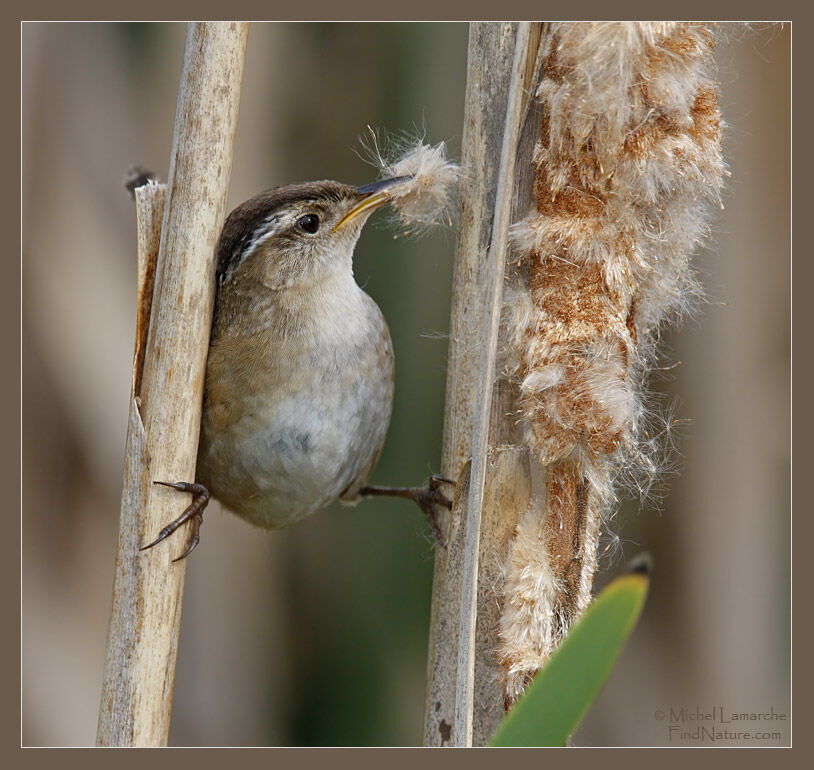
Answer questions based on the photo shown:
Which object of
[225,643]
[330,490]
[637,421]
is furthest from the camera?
[225,643]

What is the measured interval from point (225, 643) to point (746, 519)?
1.63 meters

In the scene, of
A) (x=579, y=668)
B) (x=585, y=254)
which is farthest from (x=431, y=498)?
(x=579, y=668)

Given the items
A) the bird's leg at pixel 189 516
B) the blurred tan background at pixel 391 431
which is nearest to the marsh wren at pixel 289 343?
the bird's leg at pixel 189 516

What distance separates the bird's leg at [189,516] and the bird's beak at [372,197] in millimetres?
707

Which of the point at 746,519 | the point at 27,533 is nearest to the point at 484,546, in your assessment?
the point at 746,519

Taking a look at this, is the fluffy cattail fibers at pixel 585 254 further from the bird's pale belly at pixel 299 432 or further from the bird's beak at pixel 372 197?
the bird's pale belly at pixel 299 432

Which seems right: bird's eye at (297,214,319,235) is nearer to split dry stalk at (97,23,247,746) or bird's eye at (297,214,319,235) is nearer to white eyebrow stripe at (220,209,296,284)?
white eyebrow stripe at (220,209,296,284)

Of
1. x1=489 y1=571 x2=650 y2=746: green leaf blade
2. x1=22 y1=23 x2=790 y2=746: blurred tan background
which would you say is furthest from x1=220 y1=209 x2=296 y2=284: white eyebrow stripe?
x1=489 y1=571 x2=650 y2=746: green leaf blade

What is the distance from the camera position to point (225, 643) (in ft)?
8.98

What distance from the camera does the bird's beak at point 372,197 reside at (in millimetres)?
1854

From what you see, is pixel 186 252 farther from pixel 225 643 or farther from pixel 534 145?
pixel 225 643

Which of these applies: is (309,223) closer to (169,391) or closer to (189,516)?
(169,391)

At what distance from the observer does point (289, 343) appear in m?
1.98

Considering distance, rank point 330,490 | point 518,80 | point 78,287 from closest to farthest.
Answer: point 518,80 < point 330,490 < point 78,287
